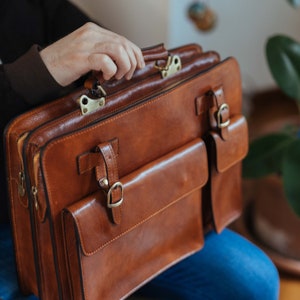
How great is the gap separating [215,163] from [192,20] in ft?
2.18

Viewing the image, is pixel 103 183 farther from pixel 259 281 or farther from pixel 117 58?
pixel 259 281

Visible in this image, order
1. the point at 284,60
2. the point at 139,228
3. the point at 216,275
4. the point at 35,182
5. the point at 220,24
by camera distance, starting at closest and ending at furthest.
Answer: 1. the point at 35,182
2. the point at 139,228
3. the point at 216,275
4. the point at 284,60
5. the point at 220,24

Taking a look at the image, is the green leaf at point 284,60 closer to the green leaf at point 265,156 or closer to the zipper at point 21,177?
the green leaf at point 265,156

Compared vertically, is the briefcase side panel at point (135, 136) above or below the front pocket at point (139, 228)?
above

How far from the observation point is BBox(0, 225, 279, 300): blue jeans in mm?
895

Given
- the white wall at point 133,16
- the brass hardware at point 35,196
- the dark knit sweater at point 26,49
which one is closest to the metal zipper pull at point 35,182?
the brass hardware at point 35,196

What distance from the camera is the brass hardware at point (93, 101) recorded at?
28.8 inches

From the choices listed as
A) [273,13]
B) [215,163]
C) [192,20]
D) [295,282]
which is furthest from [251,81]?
[215,163]

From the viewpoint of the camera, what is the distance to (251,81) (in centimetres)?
204

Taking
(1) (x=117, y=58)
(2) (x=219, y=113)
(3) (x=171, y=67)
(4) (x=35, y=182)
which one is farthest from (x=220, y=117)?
(4) (x=35, y=182)

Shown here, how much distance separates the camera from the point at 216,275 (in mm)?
909

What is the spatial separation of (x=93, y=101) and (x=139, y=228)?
210 mm

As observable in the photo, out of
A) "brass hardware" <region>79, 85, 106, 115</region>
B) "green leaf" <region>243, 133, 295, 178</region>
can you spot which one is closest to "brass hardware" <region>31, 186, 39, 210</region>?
"brass hardware" <region>79, 85, 106, 115</region>

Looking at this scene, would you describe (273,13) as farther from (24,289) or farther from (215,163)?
(24,289)
